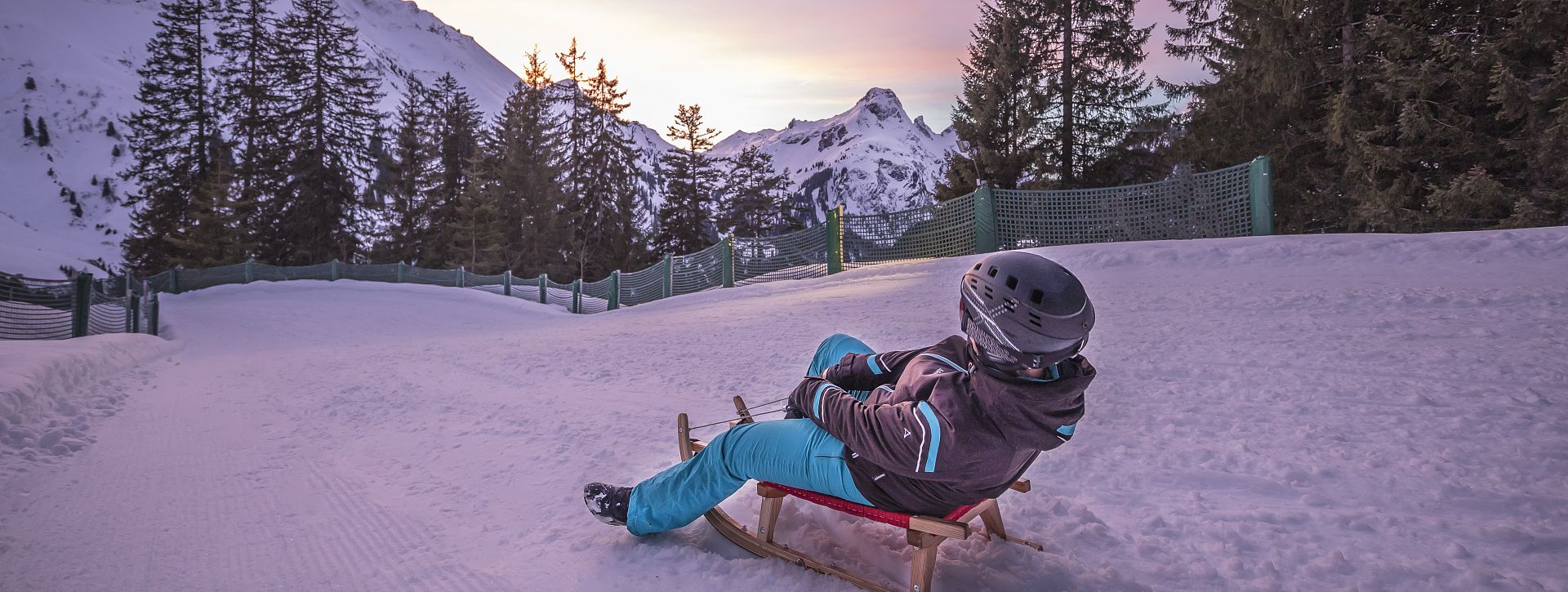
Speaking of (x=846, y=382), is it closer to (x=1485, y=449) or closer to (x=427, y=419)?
(x=1485, y=449)

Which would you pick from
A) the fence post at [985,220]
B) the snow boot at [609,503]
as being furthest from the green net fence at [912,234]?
the snow boot at [609,503]

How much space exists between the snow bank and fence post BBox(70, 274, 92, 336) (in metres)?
2.25

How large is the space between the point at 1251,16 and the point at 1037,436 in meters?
24.3

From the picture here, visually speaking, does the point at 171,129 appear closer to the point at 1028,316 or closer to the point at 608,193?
the point at 608,193

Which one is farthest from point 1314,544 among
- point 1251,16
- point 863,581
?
point 1251,16

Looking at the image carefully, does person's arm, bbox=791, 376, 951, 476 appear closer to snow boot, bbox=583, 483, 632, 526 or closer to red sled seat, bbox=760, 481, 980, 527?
red sled seat, bbox=760, 481, 980, 527

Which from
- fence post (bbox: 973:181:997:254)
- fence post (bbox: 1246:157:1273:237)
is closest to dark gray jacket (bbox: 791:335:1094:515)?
fence post (bbox: 1246:157:1273:237)

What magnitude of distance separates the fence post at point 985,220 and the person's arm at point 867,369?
40.7 feet

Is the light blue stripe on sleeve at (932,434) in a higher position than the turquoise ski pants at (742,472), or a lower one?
higher

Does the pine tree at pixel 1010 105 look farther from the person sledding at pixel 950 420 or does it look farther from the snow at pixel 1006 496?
the person sledding at pixel 950 420

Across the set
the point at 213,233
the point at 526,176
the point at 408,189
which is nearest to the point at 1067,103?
the point at 526,176

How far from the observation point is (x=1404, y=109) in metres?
15.6

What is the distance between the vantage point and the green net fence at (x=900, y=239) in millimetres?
10211

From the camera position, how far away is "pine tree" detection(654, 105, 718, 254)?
146 feet
